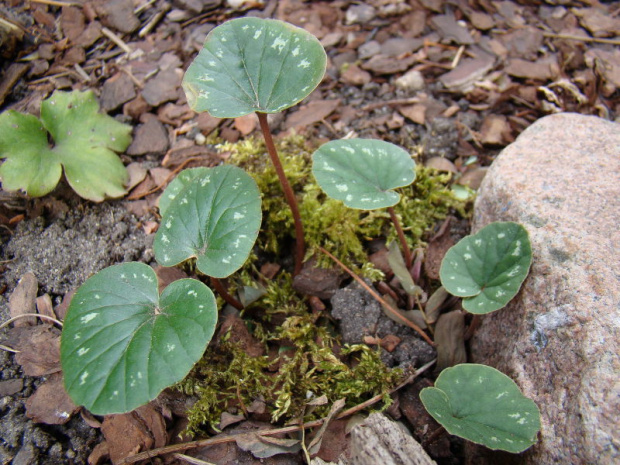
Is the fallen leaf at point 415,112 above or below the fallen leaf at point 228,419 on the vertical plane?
above

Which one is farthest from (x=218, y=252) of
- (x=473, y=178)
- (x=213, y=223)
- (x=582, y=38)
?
(x=582, y=38)

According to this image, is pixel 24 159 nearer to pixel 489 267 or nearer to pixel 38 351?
pixel 38 351

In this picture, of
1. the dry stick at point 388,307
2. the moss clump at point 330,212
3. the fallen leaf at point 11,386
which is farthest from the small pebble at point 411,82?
the fallen leaf at point 11,386

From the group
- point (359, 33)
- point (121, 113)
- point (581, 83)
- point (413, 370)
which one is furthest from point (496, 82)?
point (121, 113)

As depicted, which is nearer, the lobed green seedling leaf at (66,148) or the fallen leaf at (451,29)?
the lobed green seedling leaf at (66,148)

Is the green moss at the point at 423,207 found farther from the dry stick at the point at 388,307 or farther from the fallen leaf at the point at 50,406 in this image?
the fallen leaf at the point at 50,406

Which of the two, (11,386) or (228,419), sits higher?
(11,386)
